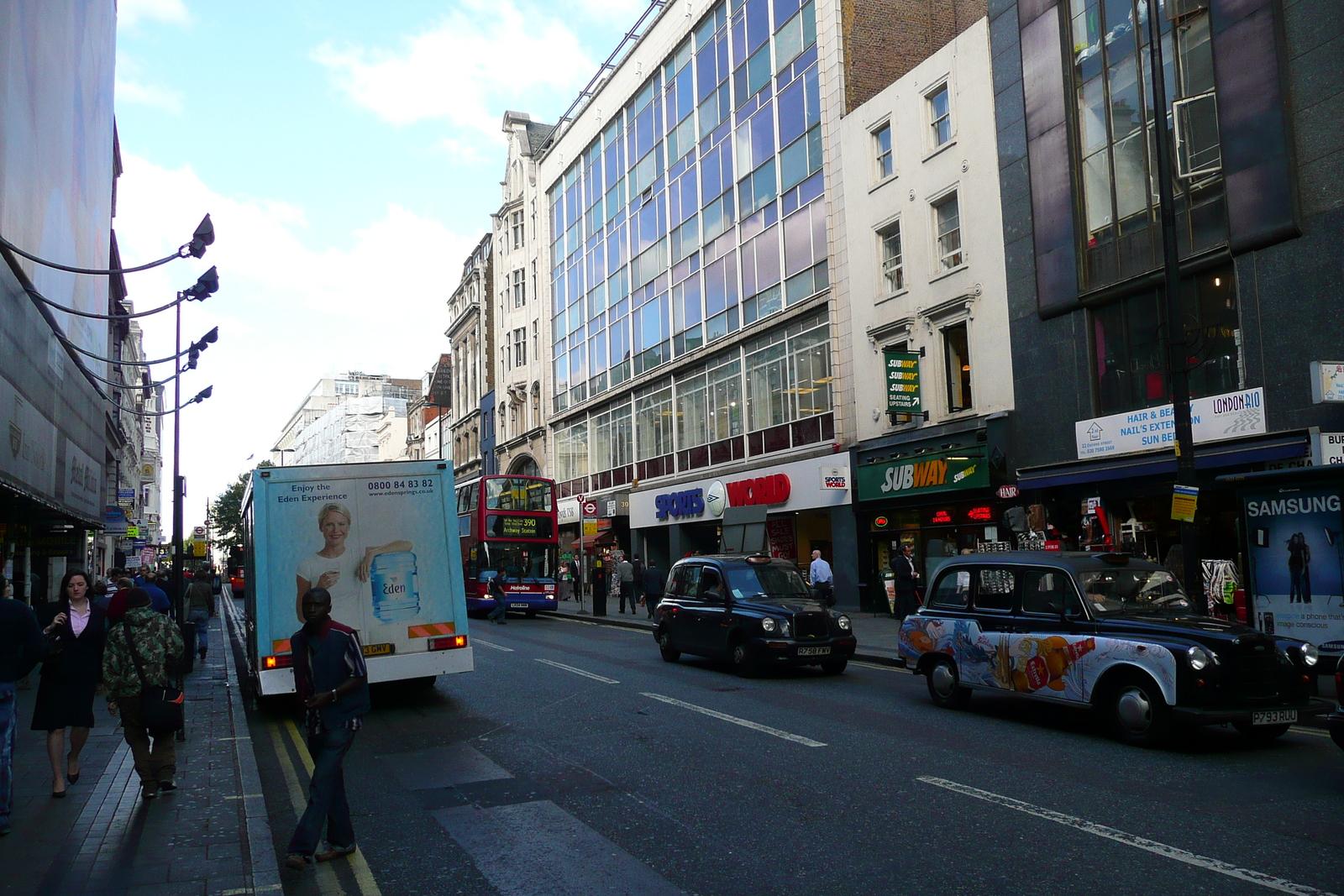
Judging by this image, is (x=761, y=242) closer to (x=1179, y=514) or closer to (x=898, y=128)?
(x=898, y=128)

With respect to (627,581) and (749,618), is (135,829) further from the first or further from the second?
(627,581)

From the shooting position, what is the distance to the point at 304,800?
8.05m

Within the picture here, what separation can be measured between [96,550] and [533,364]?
21.8m

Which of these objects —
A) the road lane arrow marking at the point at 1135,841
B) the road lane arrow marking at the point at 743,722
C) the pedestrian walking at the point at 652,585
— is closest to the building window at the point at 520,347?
the pedestrian walking at the point at 652,585

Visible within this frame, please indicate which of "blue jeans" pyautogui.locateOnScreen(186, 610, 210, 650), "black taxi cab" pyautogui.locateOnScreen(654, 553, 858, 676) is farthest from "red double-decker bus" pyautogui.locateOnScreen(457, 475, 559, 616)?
"black taxi cab" pyautogui.locateOnScreen(654, 553, 858, 676)

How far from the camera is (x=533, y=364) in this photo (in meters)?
53.7

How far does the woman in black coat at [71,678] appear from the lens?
7961 millimetres

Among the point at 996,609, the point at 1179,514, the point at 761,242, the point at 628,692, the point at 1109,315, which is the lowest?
the point at 628,692

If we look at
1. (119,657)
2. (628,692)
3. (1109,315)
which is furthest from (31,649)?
(1109,315)

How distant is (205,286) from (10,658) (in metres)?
9.32

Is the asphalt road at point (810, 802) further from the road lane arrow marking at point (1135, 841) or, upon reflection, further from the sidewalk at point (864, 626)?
the sidewalk at point (864, 626)

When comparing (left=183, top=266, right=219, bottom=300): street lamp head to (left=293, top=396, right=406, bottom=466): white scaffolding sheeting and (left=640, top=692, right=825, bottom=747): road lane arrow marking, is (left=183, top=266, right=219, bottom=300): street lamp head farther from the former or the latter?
(left=293, top=396, right=406, bottom=466): white scaffolding sheeting

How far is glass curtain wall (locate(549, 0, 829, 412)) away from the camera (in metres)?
30.1

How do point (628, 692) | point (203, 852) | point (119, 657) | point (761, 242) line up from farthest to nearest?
point (761, 242) → point (628, 692) → point (119, 657) → point (203, 852)
